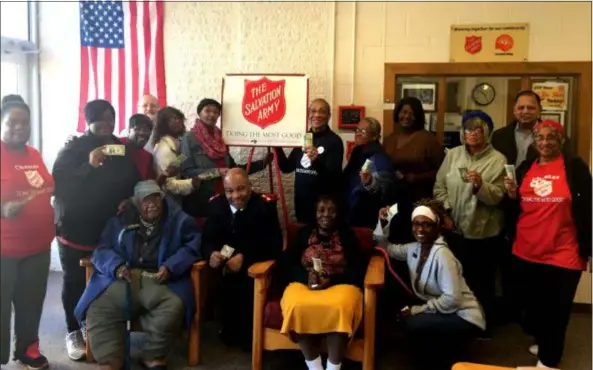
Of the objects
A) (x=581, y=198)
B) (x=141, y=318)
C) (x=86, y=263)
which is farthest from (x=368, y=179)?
(x=86, y=263)

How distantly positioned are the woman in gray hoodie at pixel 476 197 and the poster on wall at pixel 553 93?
2.61ft

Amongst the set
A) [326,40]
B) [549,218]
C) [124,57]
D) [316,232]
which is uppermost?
[326,40]

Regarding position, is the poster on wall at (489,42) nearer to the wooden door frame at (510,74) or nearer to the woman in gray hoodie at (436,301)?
the wooden door frame at (510,74)

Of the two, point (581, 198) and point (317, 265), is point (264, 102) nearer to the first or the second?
point (317, 265)

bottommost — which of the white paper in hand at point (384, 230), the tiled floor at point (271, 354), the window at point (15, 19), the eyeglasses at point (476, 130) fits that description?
the tiled floor at point (271, 354)

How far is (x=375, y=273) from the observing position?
116 inches

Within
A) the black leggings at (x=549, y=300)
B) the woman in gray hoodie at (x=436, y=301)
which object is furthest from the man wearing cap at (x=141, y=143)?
the black leggings at (x=549, y=300)

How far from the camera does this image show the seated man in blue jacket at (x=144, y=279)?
2924 millimetres

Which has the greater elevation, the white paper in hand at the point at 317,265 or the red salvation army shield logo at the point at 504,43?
the red salvation army shield logo at the point at 504,43


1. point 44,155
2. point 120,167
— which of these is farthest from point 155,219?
point 44,155

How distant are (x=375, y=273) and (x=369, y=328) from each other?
0.94ft

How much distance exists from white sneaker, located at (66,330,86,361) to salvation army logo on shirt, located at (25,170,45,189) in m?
1.10

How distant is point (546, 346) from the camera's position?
3.00 m

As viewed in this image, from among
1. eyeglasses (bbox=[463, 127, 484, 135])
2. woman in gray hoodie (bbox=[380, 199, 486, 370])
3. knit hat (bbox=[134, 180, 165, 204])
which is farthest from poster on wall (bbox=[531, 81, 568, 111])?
knit hat (bbox=[134, 180, 165, 204])
